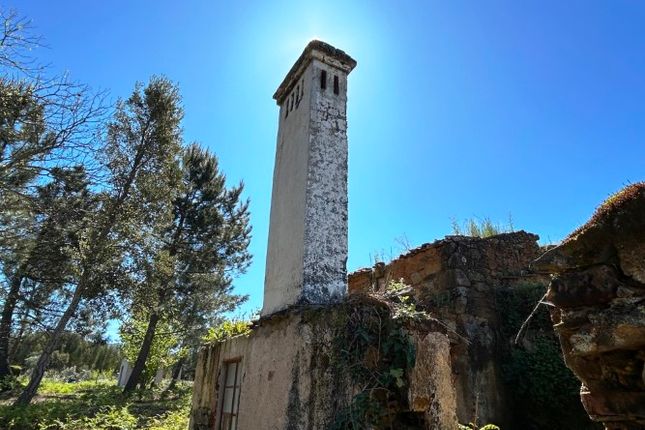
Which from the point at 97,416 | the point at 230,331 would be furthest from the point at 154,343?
the point at 230,331

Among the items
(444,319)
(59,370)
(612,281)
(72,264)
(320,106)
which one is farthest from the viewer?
(59,370)

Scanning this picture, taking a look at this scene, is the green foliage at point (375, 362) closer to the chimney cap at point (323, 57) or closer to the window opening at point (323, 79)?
the window opening at point (323, 79)

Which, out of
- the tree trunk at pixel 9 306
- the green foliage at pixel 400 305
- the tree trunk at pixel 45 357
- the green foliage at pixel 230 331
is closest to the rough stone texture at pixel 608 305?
the green foliage at pixel 400 305

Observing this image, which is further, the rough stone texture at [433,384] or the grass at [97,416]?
the grass at [97,416]

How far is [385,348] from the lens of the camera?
403 centimetres

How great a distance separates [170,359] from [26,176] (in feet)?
62.7

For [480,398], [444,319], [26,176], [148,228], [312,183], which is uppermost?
[148,228]

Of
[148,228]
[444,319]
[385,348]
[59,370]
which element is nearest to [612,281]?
[385,348]

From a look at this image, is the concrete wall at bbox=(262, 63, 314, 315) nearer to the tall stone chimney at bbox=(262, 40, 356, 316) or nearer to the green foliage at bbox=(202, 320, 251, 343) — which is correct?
the tall stone chimney at bbox=(262, 40, 356, 316)

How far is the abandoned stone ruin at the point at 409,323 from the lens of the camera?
2.62 metres

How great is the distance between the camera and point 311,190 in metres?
5.81

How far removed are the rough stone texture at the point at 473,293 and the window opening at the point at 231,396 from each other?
2854 mm

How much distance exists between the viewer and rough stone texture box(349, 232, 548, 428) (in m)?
7.28

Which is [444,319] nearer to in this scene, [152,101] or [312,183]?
[312,183]
